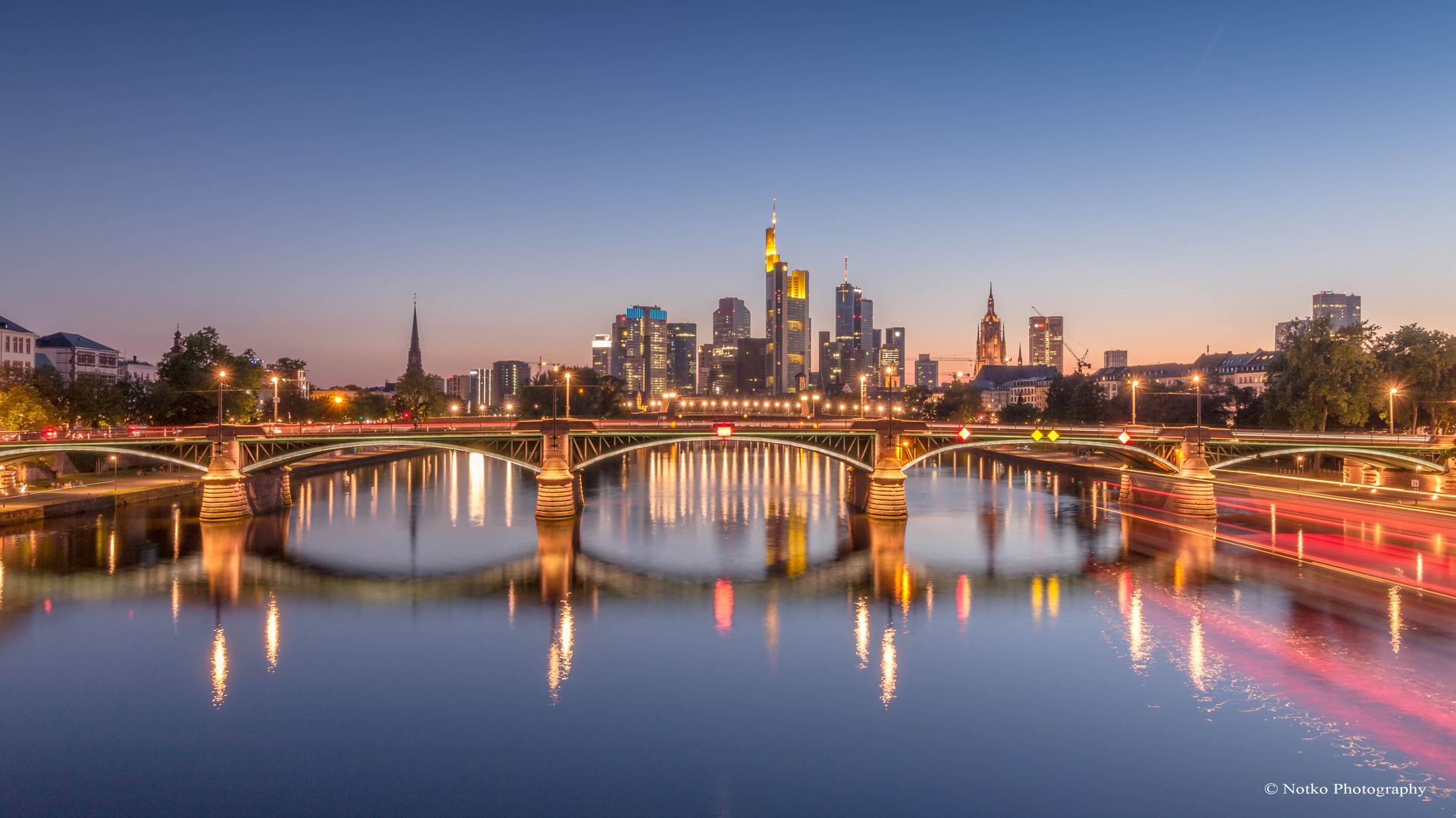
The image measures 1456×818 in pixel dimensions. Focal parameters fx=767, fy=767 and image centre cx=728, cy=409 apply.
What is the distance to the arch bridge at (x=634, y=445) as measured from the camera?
5878 cm

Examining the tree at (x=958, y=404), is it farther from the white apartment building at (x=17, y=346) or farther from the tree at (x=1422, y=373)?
the white apartment building at (x=17, y=346)

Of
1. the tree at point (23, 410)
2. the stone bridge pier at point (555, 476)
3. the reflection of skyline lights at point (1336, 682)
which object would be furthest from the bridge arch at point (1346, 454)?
the tree at point (23, 410)

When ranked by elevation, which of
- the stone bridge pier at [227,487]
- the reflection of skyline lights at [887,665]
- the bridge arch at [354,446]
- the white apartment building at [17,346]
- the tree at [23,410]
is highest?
the white apartment building at [17,346]

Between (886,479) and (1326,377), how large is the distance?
59061 mm

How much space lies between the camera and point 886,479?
61875mm

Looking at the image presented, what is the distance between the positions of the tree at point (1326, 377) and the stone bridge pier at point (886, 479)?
5677 centimetres

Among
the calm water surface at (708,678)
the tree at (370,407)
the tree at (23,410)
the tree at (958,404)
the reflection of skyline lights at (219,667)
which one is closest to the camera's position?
the calm water surface at (708,678)

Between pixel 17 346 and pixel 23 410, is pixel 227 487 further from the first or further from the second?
pixel 17 346

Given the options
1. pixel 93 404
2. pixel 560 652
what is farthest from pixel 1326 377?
pixel 93 404

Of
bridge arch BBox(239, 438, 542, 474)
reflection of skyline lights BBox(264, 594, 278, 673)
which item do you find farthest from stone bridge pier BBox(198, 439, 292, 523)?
reflection of skyline lights BBox(264, 594, 278, 673)

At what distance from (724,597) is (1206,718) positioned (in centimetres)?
2202

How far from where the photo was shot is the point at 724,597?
4016 cm

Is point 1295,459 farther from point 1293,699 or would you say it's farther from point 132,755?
point 132,755

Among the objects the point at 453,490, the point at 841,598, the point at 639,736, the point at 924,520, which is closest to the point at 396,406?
the point at 453,490
